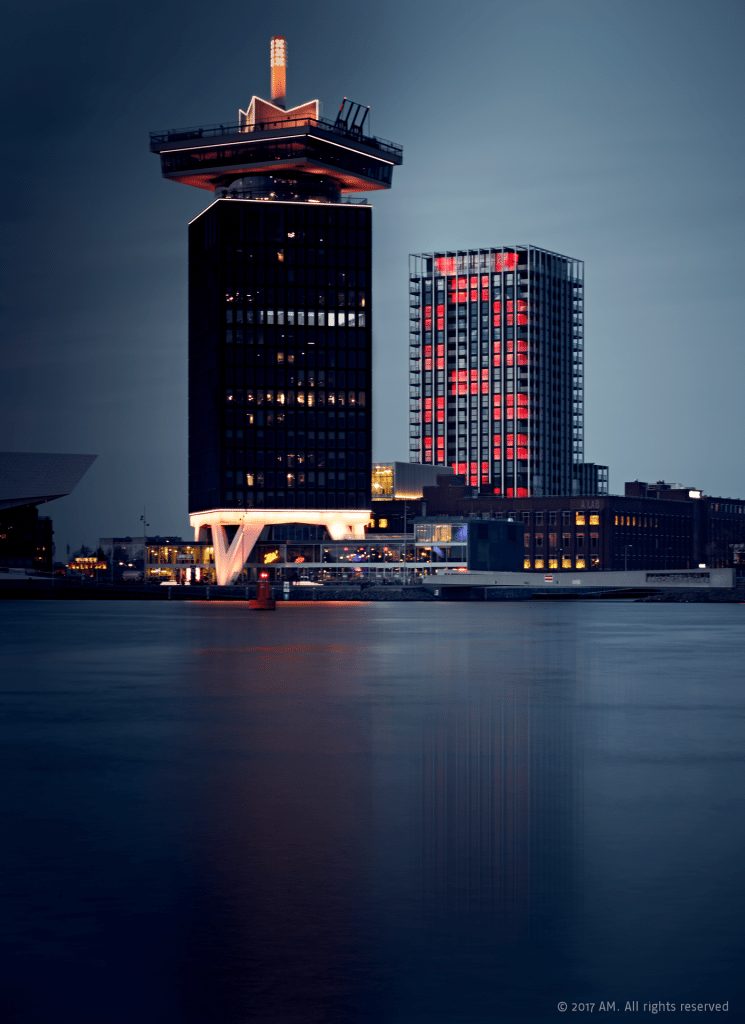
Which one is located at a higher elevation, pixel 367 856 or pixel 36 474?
pixel 36 474

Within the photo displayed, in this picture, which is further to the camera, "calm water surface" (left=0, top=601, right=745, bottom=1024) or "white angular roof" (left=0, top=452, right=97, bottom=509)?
"white angular roof" (left=0, top=452, right=97, bottom=509)

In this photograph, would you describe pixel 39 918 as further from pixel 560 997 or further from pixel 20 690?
pixel 20 690

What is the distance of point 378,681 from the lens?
2084 inches

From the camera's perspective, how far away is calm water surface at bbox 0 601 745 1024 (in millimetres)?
12969

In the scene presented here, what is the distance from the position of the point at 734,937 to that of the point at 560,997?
2927mm

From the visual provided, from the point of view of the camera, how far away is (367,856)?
62.4 ft

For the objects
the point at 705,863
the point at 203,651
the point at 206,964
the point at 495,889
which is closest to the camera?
the point at 206,964

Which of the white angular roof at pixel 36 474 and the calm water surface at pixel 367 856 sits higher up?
the white angular roof at pixel 36 474

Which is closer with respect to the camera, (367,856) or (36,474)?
(367,856)

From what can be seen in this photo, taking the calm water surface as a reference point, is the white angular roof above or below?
above

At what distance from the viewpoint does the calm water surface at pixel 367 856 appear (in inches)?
511

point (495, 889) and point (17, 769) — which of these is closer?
point (495, 889)

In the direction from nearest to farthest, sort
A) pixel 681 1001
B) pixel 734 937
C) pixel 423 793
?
pixel 681 1001
pixel 734 937
pixel 423 793

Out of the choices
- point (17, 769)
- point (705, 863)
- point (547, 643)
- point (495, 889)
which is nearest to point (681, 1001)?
point (495, 889)
